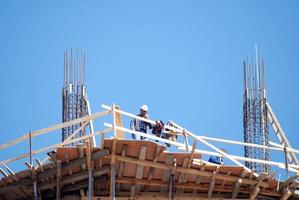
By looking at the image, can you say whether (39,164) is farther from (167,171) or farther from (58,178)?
(167,171)

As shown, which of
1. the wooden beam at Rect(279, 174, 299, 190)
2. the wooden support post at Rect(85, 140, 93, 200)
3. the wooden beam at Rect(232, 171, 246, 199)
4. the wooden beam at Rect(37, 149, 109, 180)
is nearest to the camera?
the wooden support post at Rect(85, 140, 93, 200)

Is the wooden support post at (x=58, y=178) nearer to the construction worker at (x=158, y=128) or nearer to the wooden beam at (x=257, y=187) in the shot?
the construction worker at (x=158, y=128)

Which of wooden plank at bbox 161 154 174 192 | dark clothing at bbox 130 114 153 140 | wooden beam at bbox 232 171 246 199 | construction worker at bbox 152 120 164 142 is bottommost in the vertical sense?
wooden beam at bbox 232 171 246 199

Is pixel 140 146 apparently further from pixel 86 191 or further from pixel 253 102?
pixel 253 102

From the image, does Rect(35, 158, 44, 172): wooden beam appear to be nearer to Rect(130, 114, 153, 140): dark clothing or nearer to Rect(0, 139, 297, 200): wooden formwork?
Rect(0, 139, 297, 200): wooden formwork

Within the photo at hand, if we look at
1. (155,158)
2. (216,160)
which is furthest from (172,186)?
(216,160)

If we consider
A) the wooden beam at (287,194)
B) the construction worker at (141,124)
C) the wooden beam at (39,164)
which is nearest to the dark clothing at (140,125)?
the construction worker at (141,124)

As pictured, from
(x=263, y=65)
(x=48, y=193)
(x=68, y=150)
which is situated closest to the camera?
(x=68, y=150)

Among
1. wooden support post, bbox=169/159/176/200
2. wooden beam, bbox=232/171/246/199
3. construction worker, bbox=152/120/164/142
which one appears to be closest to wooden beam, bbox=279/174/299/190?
wooden beam, bbox=232/171/246/199

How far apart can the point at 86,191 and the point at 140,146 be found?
2.84 metres

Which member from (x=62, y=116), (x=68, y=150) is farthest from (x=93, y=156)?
(x=62, y=116)

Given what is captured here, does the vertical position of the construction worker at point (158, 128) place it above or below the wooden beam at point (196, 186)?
above

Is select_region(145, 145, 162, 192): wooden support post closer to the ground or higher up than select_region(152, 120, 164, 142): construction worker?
closer to the ground

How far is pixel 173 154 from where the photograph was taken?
29250 millimetres
